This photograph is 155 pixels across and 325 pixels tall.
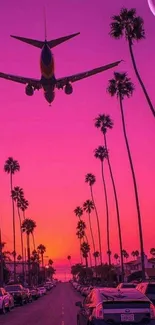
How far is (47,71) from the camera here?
85.8 ft

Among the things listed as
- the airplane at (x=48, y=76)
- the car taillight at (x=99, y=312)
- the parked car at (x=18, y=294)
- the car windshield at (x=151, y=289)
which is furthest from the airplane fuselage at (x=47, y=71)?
the parked car at (x=18, y=294)

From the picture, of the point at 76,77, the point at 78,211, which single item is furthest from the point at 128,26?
the point at 78,211

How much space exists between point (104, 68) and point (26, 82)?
14.9 feet

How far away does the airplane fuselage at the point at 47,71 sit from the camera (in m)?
25.8

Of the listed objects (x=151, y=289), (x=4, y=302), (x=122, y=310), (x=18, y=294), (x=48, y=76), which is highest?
(x=48, y=76)

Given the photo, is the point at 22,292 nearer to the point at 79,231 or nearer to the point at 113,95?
the point at 113,95

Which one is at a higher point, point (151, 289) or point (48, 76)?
point (48, 76)

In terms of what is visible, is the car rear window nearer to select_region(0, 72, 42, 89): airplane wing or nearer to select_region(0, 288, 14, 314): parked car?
select_region(0, 72, 42, 89): airplane wing

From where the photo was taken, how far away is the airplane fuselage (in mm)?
25758

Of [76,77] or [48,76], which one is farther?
[76,77]

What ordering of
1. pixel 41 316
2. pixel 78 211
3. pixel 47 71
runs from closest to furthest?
pixel 47 71, pixel 41 316, pixel 78 211

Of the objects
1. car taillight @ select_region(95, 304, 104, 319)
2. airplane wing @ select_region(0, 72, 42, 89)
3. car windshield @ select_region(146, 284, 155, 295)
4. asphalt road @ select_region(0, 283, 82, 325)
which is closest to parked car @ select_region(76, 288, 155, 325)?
car taillight @ select_region(95, 304, 104, 319)

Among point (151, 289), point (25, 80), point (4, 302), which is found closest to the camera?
point (151, 289)

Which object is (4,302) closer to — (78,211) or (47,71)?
(47,71)
